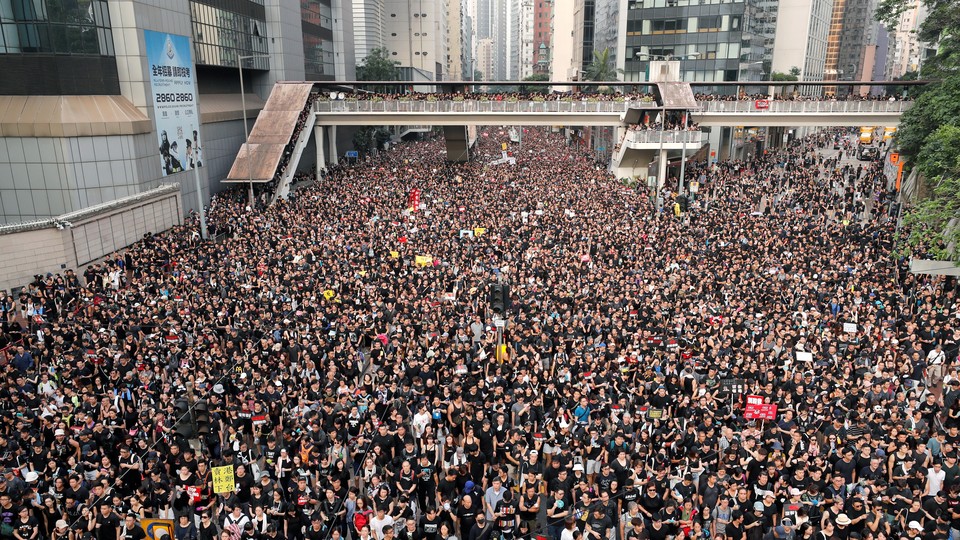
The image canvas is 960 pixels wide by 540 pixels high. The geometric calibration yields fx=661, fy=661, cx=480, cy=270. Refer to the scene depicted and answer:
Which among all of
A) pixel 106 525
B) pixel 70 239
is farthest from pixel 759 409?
pixel 70 239

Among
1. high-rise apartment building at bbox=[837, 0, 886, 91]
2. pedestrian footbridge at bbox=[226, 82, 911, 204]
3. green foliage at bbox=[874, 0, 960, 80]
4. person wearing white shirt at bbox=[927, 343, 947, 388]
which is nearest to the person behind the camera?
person wearing white shirt at bbox=[927, 343, 947, 388]

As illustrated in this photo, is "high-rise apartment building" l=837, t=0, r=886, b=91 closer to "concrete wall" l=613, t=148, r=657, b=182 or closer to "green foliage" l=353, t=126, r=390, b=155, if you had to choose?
"green foliage" l=353, t=126, r=390, b=155

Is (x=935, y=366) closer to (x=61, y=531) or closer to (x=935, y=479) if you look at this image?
(x=935, y=479)

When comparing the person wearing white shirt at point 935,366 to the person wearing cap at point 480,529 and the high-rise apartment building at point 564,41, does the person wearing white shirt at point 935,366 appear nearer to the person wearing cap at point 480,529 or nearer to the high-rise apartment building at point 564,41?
the person wearing cap at point 480,529

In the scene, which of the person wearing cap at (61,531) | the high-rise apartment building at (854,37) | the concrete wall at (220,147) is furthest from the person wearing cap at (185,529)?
the high-rise apartment building at (854,37)

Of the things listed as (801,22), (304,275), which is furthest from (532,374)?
(801,22)

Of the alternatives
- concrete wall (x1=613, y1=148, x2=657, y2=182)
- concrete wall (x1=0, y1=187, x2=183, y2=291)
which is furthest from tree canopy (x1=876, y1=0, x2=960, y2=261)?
concrete wall (x1=0, y1=187, x2=183, y2=291)
